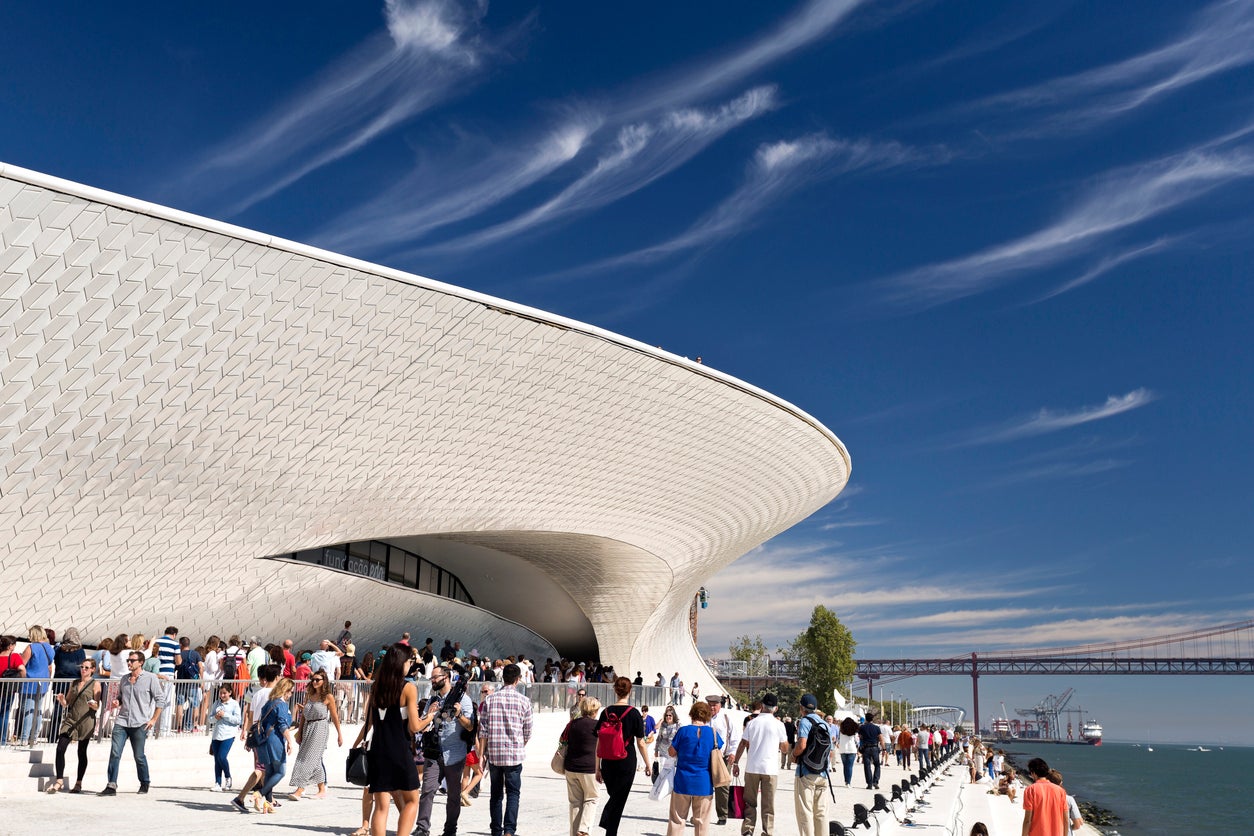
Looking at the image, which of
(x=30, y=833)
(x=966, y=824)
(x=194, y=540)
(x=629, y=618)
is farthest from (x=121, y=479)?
(x=629, y=618)

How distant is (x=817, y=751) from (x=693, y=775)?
1.56 m

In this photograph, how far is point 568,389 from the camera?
71.4ft

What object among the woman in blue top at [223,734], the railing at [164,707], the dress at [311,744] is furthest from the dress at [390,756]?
the woman in blue top at [223,734]

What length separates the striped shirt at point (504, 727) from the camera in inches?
284

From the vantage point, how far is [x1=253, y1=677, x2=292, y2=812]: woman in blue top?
8734 mm

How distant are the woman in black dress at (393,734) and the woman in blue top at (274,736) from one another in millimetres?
2934

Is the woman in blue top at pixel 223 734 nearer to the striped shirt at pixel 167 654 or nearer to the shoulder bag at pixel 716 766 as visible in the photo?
the striped shirt at pixel 167 654

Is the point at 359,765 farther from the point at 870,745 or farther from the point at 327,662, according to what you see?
the point at 870,745

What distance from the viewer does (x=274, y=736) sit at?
8.95 meters

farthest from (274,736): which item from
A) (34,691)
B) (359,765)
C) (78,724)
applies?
(34,691)

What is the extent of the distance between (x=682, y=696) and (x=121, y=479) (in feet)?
49.9

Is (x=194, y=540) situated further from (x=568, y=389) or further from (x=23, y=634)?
(x=568, y=389)

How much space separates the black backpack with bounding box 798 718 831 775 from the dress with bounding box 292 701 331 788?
4.14 m

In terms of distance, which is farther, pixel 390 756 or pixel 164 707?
pixel 164 707
